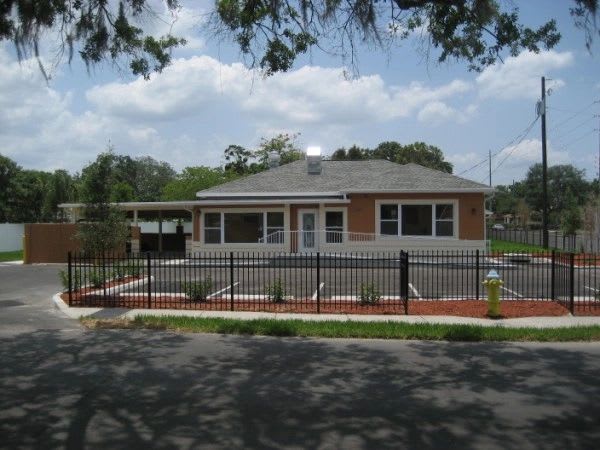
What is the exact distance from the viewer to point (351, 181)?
29688 millimetres

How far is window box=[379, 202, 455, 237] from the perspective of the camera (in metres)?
27.2

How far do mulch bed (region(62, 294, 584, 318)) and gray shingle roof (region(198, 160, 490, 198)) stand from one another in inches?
538

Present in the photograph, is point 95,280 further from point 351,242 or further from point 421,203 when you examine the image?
point 421,203

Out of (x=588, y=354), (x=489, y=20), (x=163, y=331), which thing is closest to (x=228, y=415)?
(x=163, y=331)

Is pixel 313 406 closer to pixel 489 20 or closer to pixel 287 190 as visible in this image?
pixel 489 20

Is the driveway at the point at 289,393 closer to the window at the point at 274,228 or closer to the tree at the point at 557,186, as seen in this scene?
the window at the point at 274,228

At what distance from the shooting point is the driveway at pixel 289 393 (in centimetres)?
544

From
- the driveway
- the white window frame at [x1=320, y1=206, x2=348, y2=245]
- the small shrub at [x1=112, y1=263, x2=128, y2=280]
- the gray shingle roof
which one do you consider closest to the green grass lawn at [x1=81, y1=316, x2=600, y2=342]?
the driveway

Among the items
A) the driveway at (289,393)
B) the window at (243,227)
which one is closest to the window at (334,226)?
the window at (243,227)

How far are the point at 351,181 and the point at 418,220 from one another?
4122 millimetres

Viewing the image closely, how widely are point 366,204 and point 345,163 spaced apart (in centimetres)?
643

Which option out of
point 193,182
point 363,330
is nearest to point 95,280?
point 363,330

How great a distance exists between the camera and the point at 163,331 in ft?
35.4

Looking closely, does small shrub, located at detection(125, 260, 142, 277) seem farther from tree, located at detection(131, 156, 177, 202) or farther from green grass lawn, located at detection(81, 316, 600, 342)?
tree, located at detection(131, 156, 177, 202)
